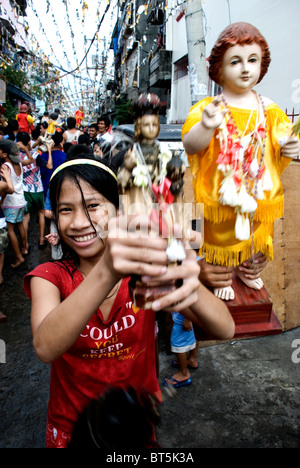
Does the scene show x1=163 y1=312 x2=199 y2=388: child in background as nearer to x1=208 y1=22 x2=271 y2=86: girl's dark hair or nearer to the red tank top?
the red tank top

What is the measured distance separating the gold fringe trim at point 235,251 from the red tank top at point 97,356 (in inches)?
16.4

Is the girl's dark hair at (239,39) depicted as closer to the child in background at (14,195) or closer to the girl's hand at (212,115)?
the girl's hand at (212,115)

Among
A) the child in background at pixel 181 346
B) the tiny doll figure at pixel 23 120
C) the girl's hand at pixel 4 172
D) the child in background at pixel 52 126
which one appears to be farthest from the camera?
the tiny doll figure at pixel 23 120


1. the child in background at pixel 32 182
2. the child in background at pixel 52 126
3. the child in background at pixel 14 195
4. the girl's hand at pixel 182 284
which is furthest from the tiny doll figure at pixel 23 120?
the girl's hand at pixel 182 284

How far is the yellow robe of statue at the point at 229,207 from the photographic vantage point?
53.9 inches

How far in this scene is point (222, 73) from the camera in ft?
4.40

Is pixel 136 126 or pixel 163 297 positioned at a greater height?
pixel 136 126

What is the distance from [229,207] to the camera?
1364 mm

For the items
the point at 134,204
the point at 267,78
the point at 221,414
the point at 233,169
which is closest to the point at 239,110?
the point at 233,169

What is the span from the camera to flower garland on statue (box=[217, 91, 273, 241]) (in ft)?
4.29

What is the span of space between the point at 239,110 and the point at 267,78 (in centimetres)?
378

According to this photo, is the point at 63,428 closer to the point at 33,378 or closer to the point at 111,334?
the point at 111,334

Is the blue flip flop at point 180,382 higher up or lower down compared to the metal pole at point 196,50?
lower down

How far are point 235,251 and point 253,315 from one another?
1.18 feet
